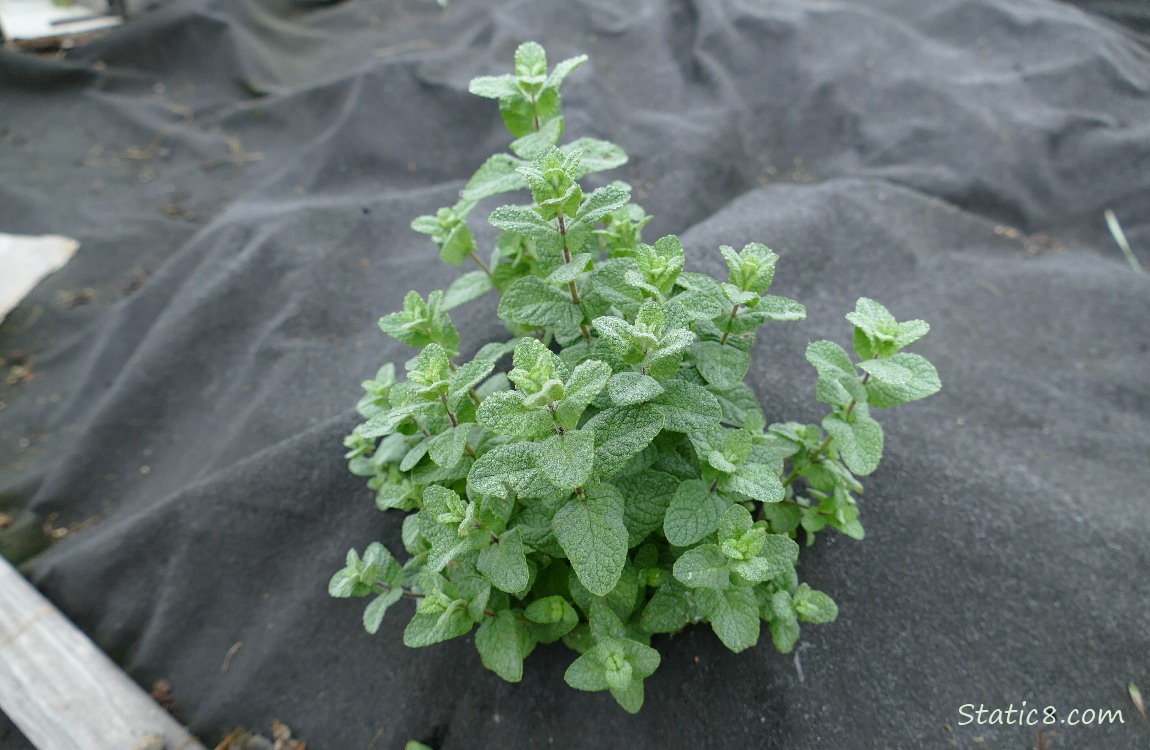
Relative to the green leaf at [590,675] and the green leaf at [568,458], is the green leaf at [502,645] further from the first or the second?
the green leaf at [568,458]

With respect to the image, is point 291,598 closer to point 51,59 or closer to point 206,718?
point 206,718

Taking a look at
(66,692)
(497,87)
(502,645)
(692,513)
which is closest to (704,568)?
(692,513)

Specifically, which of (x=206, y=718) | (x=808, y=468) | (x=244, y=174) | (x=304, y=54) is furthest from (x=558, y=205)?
(x=304, y=54)

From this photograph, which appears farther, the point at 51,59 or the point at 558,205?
the point at 51,59

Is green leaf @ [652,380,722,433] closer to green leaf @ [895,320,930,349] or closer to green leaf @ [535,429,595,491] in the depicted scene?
green leaf @ [535,429,595,491]

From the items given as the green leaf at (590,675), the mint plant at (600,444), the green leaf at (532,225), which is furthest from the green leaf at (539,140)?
the green leaf at (590,675)

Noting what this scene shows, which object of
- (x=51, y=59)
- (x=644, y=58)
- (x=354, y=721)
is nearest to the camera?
(x=354, y=721)

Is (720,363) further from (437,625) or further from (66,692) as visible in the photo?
(66,692)
